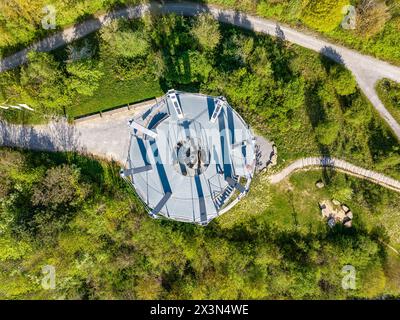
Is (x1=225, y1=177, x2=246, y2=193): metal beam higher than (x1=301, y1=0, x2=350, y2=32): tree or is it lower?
lower

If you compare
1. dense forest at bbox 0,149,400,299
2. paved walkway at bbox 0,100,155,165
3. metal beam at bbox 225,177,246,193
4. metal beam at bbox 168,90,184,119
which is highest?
metal beam at bbox 168,90,184,119

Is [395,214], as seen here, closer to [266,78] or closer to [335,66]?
[335,66]

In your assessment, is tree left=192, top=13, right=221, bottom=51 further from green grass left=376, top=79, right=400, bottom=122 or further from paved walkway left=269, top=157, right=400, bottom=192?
green grass left=376, top=79, right=400, bottom=122

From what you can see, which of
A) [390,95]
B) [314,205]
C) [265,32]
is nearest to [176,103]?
[265,32]

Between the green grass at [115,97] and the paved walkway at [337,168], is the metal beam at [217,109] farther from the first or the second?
the paved walkway at [337,168]

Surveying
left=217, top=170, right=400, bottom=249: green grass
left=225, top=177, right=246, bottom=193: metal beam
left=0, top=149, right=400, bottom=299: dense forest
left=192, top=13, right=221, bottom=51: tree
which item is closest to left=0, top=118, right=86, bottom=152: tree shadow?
left=0, top=149, right=400, bottom=299: dense forest

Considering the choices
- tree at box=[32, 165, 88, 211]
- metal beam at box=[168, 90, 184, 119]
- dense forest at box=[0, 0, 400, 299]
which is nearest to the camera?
tree at box=[32, 165, 88, 211]

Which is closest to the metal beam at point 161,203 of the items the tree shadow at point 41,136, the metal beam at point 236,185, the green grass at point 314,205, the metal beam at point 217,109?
the metal beam at point 236,185
